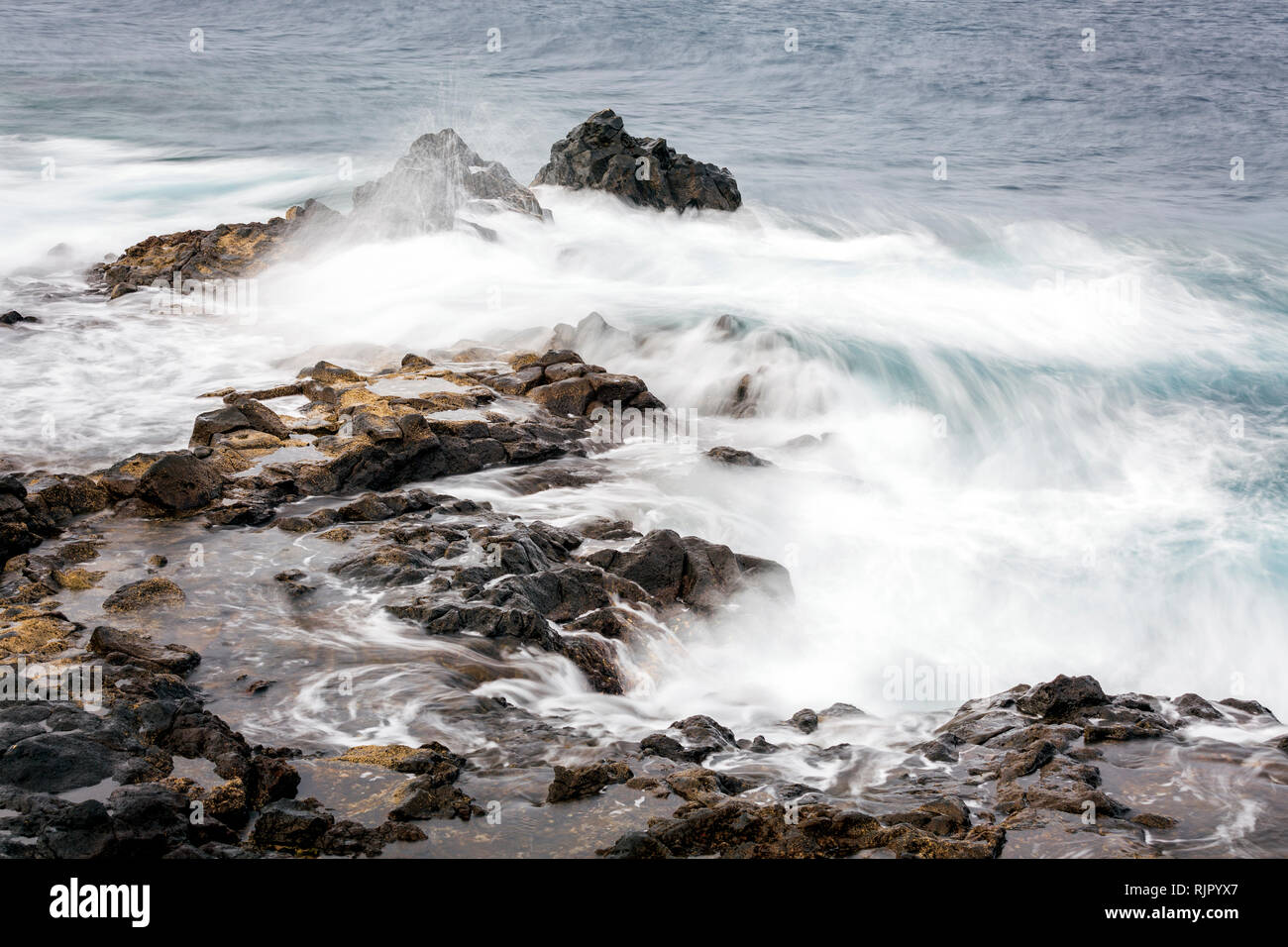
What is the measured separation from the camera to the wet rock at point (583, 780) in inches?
240

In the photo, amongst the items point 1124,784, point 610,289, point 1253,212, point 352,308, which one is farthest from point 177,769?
point 1253,212

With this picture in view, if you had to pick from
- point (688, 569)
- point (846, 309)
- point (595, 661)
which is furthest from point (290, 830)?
point (846, 309)

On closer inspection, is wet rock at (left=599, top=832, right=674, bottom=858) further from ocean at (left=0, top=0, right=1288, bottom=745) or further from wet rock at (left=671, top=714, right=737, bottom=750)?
ocean at (left=0, top=0, right=1288, bottom=745)

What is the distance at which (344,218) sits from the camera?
22.3 meters

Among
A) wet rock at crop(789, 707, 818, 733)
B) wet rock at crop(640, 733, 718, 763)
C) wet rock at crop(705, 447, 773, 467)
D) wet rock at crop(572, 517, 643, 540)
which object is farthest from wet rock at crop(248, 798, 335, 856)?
wet rock at crop(705, 447, 773, 467)

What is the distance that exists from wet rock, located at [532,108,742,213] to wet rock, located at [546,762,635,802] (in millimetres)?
20804

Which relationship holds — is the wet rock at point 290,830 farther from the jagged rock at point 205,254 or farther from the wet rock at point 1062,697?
the jagged rock at point 205,254

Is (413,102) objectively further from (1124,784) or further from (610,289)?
(1124,784)

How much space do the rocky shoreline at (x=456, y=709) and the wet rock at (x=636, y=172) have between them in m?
13.3

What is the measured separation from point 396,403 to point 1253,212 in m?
26.2

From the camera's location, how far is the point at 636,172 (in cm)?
2600

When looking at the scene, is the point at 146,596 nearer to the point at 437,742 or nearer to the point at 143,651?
the point at 143,651

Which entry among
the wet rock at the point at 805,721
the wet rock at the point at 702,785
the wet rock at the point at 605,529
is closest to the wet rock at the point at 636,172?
the wet rock at the point at 605,529

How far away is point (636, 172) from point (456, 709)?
812 inches
